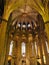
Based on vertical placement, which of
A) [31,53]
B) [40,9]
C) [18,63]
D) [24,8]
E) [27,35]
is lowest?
[18,63]

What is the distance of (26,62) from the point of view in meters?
18.2

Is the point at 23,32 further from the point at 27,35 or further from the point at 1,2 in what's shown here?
the point at 1,2

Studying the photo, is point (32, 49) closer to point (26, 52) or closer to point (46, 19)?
point (26, 52)

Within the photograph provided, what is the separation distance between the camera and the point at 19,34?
65.2 ft

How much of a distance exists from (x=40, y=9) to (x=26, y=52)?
7.03 meters

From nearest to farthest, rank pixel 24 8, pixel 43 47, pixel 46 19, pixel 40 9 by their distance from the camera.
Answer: pixel 46 19
pixel 40 9
pixel 43 47
pixel 24 8

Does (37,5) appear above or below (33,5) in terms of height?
below

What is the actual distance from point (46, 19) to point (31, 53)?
676 cm

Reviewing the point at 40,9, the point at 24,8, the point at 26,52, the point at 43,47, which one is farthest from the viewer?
the point at 26,52

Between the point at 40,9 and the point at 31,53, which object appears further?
the point at 31,53

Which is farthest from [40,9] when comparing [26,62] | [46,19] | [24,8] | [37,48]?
[26,62]

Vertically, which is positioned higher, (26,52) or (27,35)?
(27,35)

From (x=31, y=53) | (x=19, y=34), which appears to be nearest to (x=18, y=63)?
(x=31, y=53)

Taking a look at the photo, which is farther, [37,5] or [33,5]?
[33,5]
